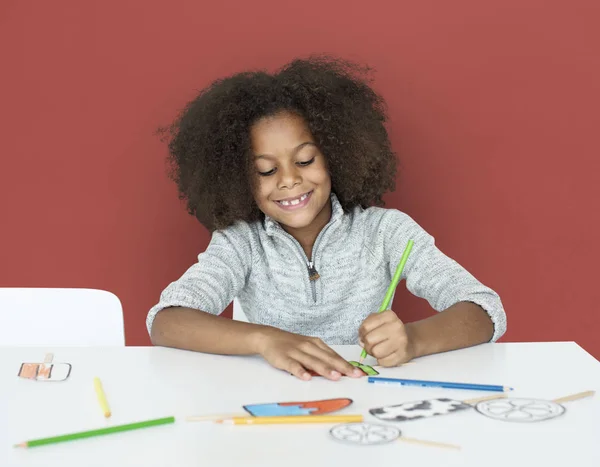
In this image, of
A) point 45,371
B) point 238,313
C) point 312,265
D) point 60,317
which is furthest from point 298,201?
point 45,371

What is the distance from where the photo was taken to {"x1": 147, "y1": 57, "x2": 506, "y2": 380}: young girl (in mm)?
1510

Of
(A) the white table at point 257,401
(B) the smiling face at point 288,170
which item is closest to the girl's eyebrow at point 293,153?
(B) the smiling face at point 288,170

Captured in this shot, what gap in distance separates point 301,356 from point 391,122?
873mm

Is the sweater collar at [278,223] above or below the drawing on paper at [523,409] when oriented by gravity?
above

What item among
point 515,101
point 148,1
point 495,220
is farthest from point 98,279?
point 515,101

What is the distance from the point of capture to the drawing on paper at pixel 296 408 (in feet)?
2.73

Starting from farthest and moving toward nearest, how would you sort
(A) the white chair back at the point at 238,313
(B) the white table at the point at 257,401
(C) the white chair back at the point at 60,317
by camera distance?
(A) the white chair back at the point at 238,313 → (C) the white chair back at the point at 60,317 → (B) the white table at the point at 257,401

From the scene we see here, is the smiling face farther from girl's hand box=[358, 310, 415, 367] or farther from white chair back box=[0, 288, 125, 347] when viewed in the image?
girl's hand box=[358, 310, 415, 367]

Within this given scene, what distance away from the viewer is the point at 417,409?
33.5 inches

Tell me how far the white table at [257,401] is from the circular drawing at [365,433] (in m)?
0.01

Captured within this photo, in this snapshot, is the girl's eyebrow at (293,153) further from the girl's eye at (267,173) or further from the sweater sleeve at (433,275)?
the sweater sleeve at (433,275)

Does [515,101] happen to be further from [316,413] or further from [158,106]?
[316,413]

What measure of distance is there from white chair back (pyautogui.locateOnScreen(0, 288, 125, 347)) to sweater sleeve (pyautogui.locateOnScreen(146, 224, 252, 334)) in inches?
5.3

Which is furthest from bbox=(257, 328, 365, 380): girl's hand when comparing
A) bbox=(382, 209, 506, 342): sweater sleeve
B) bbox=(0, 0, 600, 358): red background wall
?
bbox=(0, 0, 600, 358): red background wall
